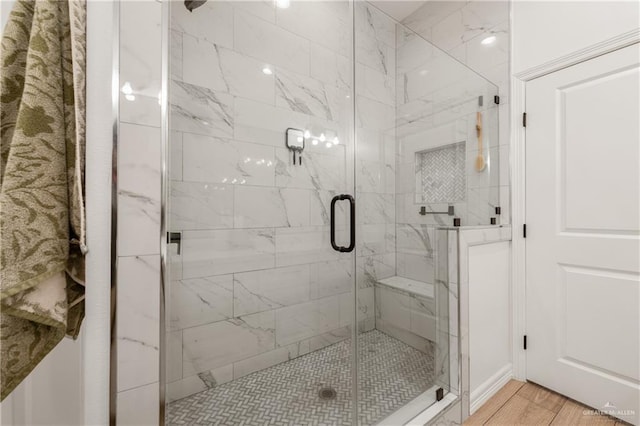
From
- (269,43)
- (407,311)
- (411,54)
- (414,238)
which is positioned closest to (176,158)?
(269,43)

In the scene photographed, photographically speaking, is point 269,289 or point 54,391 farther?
point 269,289

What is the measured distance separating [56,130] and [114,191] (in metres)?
0.18

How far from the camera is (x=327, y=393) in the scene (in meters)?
1.51

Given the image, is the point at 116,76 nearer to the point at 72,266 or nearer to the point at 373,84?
the point at 72,266

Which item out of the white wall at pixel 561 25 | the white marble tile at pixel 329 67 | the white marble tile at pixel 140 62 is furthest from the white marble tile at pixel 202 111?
the white wall at pixel 561 25

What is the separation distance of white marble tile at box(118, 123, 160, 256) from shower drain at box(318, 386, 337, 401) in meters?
1.19

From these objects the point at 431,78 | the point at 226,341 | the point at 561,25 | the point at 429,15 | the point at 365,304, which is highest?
the point at 429,15

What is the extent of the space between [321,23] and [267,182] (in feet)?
3.72

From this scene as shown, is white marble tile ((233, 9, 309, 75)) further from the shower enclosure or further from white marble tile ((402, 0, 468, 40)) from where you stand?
white marble tile ((402, 0, 468, 40))

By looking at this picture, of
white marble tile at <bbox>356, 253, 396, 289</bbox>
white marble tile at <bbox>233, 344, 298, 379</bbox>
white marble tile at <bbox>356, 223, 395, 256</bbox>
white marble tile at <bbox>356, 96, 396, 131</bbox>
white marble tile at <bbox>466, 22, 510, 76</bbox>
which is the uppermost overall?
white marble tile at <bbox>466, 22, 510, 76</bbox>

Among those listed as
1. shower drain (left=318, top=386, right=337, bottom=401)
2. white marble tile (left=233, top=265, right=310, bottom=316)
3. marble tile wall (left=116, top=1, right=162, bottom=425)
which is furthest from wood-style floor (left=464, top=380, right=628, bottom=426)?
marble tile wall (left=116, top=1, right=162, bottom=425)

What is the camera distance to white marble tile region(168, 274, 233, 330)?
4.31 feet

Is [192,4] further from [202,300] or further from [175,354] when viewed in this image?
[175,354]

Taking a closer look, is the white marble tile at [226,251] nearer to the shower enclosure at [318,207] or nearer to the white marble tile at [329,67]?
the shower enclosure at [318,207]
